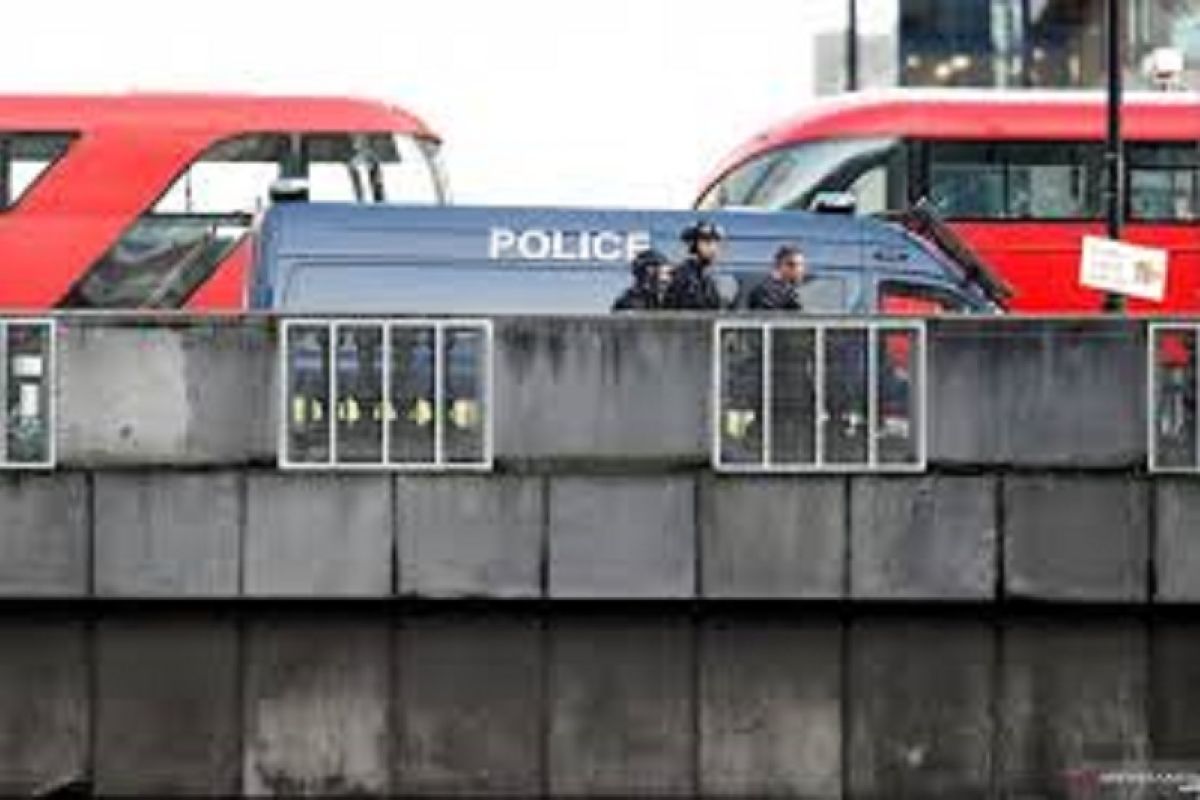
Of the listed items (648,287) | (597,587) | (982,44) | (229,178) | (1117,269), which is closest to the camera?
(597,587)

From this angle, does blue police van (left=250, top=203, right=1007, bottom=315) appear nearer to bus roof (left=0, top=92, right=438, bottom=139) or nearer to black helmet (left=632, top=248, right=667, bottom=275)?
black helmet (left=632, top=248, right=667, bottom=275)

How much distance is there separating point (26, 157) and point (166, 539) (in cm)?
1214

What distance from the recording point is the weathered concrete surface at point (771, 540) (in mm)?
15797

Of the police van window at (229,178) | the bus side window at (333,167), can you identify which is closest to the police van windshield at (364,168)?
the bus side window at (333,167)

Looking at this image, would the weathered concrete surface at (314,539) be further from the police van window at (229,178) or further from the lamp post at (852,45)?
the lamp post at (852,45)

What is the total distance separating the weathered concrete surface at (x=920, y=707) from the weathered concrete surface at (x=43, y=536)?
176 inches

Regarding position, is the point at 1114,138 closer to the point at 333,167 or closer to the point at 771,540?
the point at 333,167

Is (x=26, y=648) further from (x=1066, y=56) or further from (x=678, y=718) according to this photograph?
(x=1066, y=56)

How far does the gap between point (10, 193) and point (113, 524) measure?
11835 millimetres

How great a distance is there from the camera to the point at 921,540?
51.9ft

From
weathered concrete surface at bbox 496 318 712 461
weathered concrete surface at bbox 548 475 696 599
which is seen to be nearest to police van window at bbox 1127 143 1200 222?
weathered concrete surface at bbox 496 318 712 461

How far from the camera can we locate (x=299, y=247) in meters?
20.9

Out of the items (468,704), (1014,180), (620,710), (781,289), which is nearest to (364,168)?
(1014,180)

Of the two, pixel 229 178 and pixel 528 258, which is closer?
pixel 528 258
